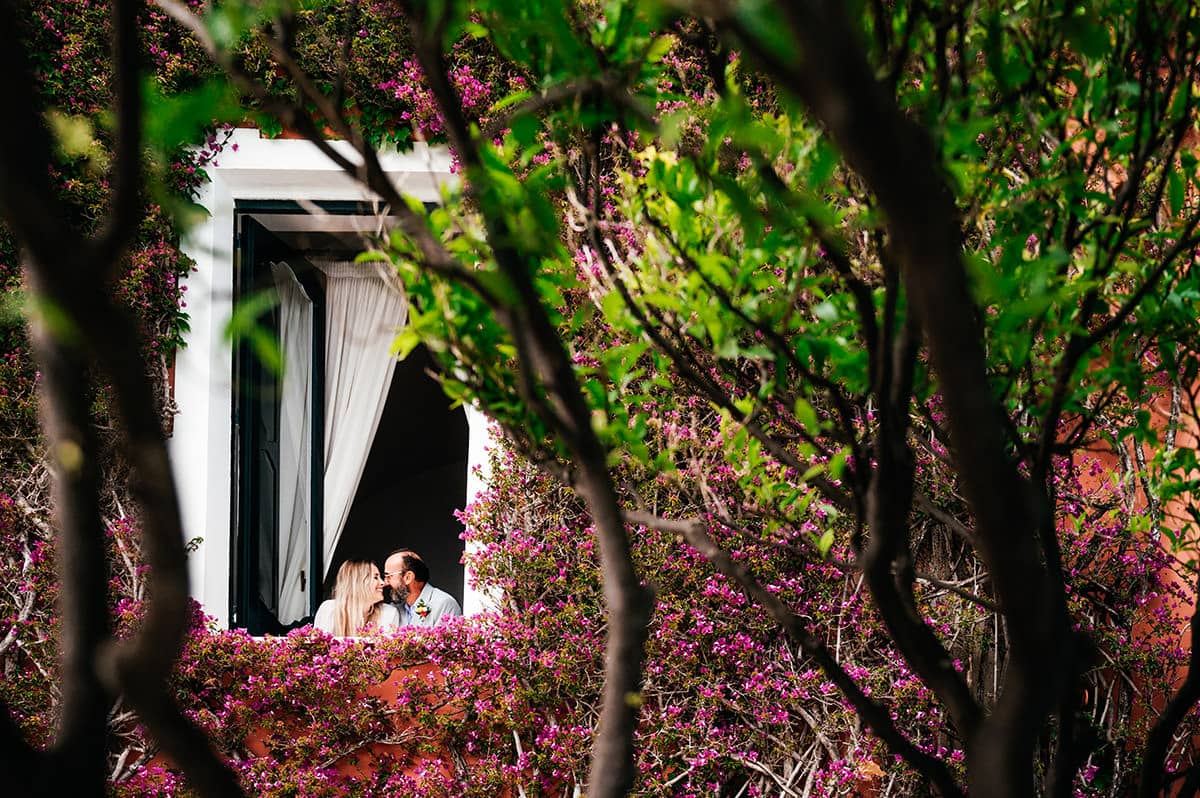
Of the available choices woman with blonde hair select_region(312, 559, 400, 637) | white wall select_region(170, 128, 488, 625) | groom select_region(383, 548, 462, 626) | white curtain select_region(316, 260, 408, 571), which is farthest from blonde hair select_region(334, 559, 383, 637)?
white wall select_region(170, 128, 488, 625)

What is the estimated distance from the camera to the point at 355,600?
4.60 metres

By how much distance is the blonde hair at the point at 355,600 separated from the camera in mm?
4512

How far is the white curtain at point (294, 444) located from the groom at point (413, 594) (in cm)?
40

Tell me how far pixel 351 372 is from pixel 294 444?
523 mm

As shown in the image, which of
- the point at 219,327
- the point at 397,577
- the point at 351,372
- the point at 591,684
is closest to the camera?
the point at 591,684

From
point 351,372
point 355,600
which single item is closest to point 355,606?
point 355,600

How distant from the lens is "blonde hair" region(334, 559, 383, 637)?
451 cm

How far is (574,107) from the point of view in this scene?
1.29m

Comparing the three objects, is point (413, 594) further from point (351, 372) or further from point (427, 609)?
point (351, 372)

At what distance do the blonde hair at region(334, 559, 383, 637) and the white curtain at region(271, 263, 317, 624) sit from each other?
0.57ft

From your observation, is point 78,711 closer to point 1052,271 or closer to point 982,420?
point 982,420

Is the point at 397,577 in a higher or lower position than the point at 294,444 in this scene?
lower

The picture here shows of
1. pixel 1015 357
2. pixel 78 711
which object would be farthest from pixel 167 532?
pixel 1015 357

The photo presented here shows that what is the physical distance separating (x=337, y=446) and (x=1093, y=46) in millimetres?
4511
